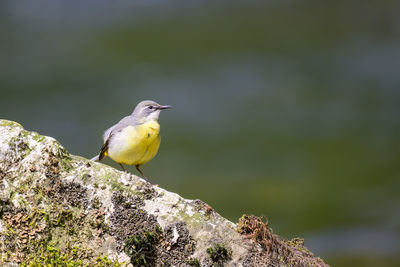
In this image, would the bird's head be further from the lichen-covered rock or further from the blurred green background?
the blurred green background

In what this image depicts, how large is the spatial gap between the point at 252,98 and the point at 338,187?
4.97 m

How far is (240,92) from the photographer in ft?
73.2

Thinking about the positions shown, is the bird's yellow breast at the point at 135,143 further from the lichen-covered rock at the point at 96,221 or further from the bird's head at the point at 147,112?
the lichen-covered rock at the point at 96,221

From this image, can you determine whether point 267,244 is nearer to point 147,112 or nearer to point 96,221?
point 96,221

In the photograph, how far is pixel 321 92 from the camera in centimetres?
2216

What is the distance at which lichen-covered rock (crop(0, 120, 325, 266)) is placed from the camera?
179 inches

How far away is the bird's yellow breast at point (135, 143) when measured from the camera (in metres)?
7.35

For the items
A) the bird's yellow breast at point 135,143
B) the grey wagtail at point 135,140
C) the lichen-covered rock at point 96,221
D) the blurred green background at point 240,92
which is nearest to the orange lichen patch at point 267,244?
the lichen-covered rock at point 96,221

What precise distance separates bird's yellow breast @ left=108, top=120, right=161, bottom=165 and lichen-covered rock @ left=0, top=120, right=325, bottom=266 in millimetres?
2267

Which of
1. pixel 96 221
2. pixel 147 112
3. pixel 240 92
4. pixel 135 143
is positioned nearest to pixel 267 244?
pixel 96 221

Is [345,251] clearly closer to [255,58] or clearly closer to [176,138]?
[176,138]

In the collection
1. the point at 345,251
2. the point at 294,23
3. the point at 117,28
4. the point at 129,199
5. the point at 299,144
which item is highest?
the point at 294,23

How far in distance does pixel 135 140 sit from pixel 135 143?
0.04 meters

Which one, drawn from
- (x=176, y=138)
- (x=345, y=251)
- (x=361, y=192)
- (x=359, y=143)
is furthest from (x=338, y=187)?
(x=176, y=138)
